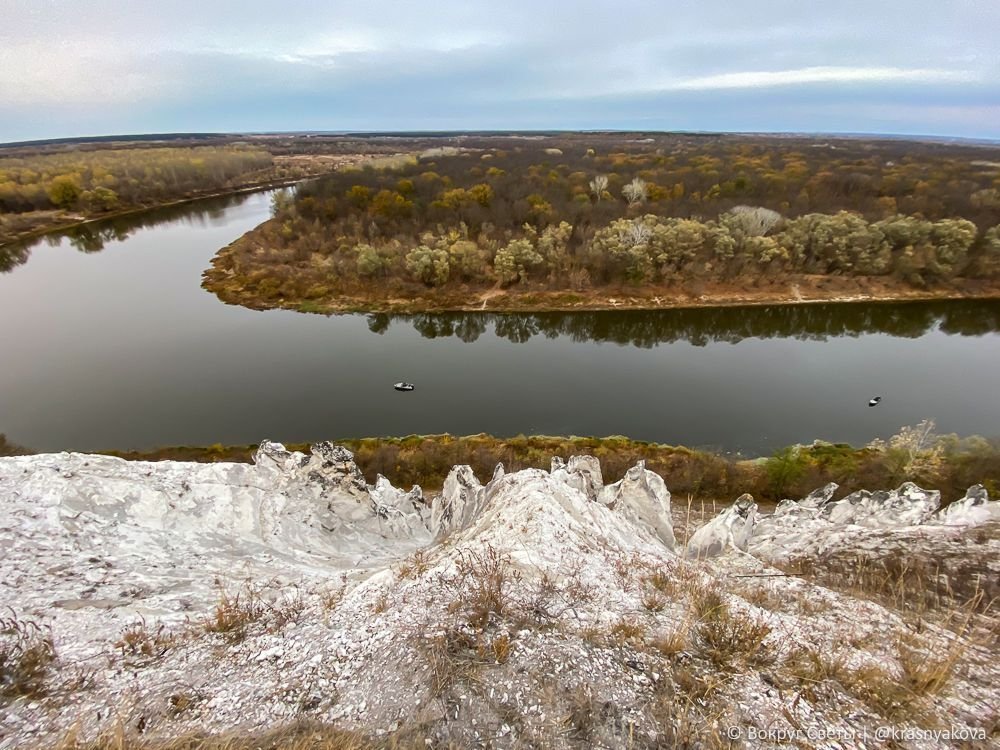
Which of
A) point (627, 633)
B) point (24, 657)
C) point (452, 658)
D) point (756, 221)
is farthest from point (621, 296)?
point (24, 657)

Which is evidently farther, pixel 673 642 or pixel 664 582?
pixel 664 582

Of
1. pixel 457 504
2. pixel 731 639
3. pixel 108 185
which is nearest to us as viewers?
pixel 731 639

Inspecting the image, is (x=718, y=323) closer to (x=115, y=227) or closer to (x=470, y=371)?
(x=470, y=371)

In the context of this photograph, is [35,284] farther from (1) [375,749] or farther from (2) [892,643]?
(2) [892,643]

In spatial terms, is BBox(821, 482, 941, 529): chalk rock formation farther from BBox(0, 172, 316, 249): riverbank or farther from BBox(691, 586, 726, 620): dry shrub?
BBox(0, 172, 316, 249): riverbank

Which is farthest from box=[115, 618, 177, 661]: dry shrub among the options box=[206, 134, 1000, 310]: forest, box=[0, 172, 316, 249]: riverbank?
box=[0, 172, 316, 249]: riverbank

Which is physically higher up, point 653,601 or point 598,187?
point 598,187

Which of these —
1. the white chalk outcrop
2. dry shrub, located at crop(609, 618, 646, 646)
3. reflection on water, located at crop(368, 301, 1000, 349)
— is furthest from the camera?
reflection on water, located at crop(368, 301, 1000, 349)
